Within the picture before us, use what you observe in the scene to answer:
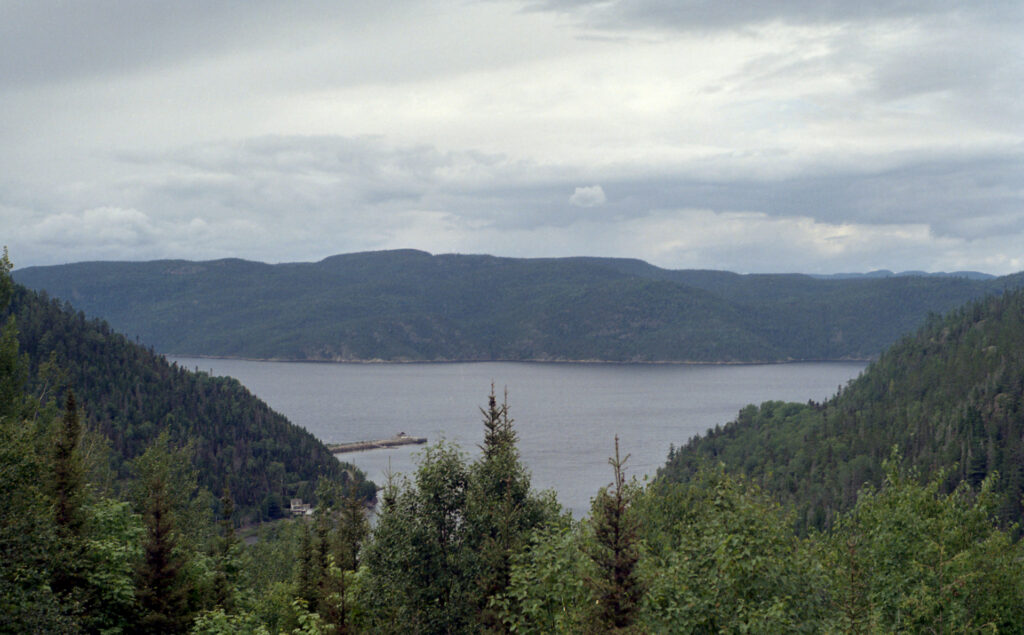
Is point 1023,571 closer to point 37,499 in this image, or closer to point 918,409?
→ point 37,499

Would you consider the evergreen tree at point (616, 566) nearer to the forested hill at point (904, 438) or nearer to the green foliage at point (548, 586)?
the green foliage at point (548, 586)

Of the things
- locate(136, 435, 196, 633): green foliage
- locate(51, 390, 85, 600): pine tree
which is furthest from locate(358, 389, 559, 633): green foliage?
locate(51, 390, 85, 600): pine tree

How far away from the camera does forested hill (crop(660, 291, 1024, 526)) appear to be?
137m

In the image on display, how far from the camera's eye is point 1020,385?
6166 inches

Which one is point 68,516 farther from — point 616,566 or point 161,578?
point 616,566

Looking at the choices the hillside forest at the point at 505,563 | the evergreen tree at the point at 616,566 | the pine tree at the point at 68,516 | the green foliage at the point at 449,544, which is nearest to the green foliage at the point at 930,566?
the hillside forest at the point at 505,563

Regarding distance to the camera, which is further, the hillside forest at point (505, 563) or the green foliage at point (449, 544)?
the green foliage at point (449, 544)

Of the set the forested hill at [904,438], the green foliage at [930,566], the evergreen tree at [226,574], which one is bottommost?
the forested hill at [904,438]

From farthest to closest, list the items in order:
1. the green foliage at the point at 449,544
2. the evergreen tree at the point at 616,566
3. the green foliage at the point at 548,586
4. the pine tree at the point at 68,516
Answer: the green foliage at the point at 449,544 < the pine tree at the point at 68,516 < the green foliage at the point at 548,586 < the evergreen tree at the point at 616,566

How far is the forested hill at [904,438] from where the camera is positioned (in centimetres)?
13712

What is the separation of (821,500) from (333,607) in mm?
133496

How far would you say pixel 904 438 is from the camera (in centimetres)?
16450

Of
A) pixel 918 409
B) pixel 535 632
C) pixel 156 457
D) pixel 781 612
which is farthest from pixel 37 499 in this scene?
pixel 918 409

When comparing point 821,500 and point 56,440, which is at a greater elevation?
point 56,440
